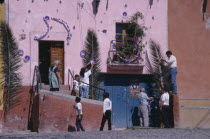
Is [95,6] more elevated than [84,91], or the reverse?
[95,6]

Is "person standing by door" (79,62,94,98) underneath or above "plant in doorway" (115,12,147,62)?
underneath

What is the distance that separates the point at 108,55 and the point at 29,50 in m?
3.61

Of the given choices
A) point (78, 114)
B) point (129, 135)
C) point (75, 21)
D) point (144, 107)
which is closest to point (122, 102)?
point (144, 107)

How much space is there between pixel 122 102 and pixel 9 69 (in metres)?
5.49

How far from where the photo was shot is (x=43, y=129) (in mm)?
21141

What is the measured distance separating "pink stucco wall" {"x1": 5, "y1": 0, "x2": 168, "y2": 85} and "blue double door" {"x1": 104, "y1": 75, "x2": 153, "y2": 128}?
2.97 ft

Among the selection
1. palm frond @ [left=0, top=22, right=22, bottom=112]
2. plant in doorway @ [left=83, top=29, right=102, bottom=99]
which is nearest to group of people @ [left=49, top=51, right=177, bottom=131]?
plant in doorway @ [left=83, top=29, right=102, bottom=99]

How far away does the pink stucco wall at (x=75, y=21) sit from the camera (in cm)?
2502

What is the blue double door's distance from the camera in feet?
85.8

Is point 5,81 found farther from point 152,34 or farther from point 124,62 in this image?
point 152,34

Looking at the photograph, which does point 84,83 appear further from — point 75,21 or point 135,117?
point 135,117

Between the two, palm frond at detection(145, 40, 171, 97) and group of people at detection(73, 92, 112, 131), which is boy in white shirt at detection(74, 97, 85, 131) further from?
palm frond at detection(145, 40, 171, 97)

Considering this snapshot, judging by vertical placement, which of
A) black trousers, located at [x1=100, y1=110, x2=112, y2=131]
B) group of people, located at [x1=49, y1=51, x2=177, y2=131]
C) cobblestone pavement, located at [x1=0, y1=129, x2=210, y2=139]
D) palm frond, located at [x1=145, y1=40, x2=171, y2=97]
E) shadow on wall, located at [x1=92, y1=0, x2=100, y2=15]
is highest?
shadow on wall, located at [x1=92, y1=0, x2=100, y2=15]

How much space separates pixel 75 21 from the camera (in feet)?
84.5
